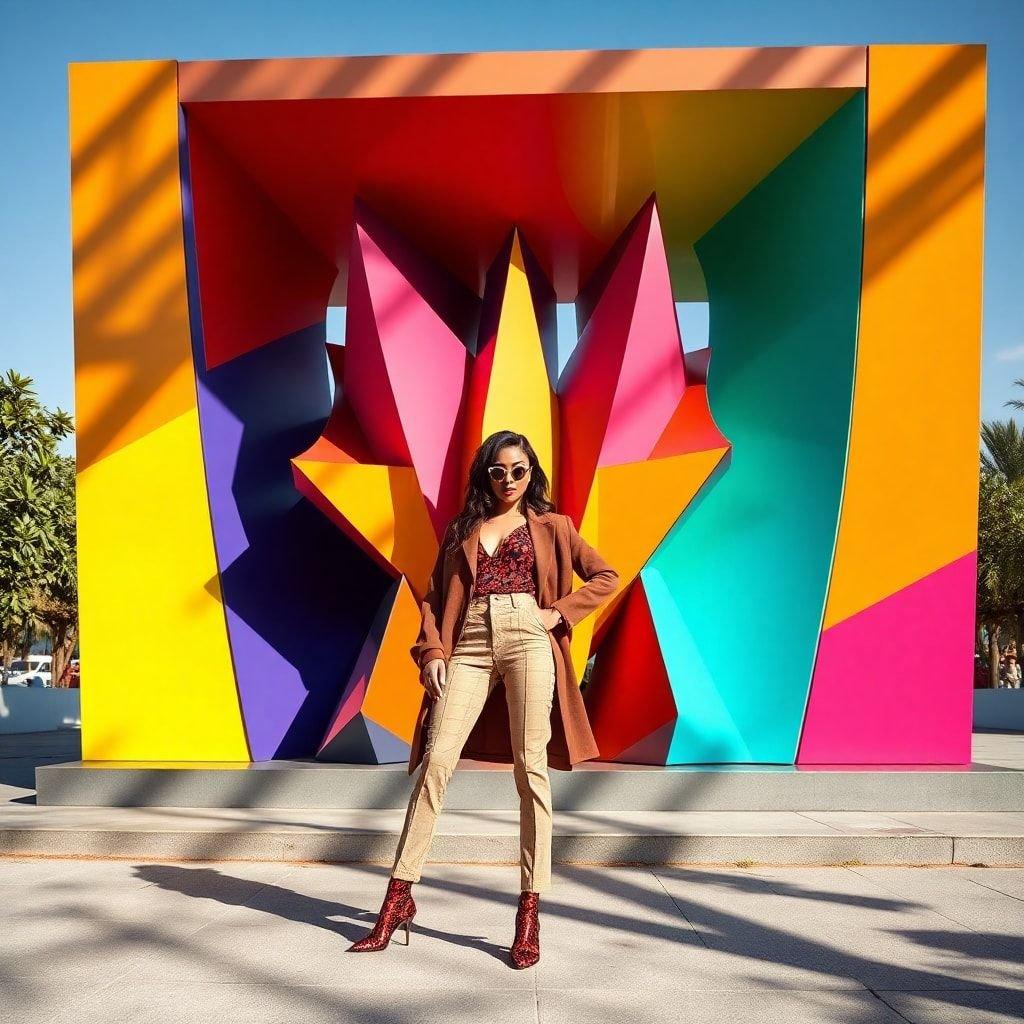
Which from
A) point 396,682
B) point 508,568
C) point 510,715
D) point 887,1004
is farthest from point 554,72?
point 887,1004

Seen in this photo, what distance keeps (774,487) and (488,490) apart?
415cm

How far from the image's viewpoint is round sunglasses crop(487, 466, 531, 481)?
143 inches

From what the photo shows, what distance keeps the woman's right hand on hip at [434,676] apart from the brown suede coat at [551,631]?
0.03 metres

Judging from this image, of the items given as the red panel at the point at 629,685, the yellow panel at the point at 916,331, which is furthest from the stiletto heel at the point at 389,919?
the yellow panel at the point at 916,331

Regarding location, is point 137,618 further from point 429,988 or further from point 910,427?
point 910,427

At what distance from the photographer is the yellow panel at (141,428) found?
6984 mm

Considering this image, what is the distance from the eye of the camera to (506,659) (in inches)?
136

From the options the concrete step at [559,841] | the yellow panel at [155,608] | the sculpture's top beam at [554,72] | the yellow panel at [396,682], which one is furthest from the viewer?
the yellow panel at [155,608]

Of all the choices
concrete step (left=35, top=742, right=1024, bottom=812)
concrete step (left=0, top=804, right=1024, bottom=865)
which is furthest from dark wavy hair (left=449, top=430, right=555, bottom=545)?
concrete step (left=35, top=742, right=1024, bottom=812)

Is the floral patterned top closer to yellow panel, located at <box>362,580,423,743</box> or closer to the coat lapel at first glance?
the coat lapel

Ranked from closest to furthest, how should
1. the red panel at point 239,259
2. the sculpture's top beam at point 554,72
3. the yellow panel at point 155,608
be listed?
the sculpture's top beam at point 554,72
the yellow panel at point 155,608
the red panel at point 239,259

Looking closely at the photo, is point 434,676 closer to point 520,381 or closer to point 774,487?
point 520,381

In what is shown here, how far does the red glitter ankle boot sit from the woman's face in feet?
4.66

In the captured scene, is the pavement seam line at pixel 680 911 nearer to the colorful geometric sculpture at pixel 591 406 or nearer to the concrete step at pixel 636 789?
the concrete step at pixel 636 789
